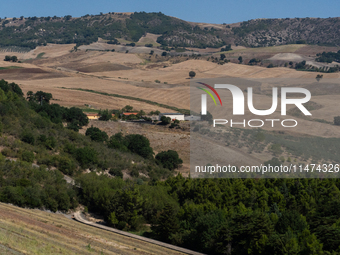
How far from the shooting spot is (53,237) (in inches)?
855

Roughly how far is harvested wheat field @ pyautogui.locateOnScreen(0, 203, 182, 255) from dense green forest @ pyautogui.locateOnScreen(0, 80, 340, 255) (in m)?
2.50

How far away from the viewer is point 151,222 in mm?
32562

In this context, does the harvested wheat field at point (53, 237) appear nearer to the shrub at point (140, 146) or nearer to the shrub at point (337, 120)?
the shrub at point (140, 146)

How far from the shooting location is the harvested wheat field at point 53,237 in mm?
18625

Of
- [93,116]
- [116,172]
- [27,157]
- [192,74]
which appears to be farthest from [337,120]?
[192,74]

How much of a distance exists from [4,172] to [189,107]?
57616mm

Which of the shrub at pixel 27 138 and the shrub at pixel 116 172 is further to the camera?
the shrub at pixel 116 172

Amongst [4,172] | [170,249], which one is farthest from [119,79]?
[170,249]

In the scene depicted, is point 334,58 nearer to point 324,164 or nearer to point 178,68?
point 178,68

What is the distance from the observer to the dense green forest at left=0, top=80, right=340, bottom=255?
24.9m

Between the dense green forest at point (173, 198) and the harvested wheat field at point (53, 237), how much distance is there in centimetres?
250

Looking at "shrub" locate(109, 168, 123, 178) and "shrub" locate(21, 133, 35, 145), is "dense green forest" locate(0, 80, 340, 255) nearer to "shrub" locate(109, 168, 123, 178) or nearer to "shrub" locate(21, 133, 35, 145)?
"shrub" locate(21, 133, 35, 145)

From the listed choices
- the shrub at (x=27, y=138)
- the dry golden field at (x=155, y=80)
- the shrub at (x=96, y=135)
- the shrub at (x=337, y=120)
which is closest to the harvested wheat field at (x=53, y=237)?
the shrub at (x=27, y=138)

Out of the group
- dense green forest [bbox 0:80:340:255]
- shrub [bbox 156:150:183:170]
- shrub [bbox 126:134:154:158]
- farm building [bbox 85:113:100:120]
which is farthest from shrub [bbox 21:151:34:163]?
farm building [bbox 85:113:100:120]
